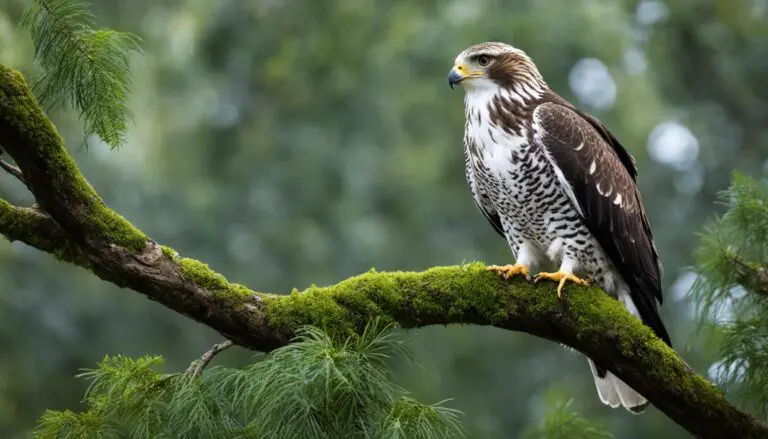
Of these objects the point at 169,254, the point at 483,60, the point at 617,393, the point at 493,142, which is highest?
the point at 483,60

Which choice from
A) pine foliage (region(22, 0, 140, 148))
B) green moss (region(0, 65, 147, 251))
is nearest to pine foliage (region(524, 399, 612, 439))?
green moss (region(0, 65, 147, 251))

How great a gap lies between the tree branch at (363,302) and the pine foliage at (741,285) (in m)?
Answer: 0.33

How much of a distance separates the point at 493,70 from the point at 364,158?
33.4 ft

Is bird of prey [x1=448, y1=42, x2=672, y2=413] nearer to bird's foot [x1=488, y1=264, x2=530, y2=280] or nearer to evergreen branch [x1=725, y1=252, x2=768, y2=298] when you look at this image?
bird's foot [x1=488, y1=264, x2=530, y2=280]

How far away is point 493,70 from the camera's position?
5.90 meters

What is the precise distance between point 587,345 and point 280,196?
11397 millimetres

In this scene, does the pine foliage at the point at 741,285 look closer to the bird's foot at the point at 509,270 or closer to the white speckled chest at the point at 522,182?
the white speckled chest at the point at 522,182

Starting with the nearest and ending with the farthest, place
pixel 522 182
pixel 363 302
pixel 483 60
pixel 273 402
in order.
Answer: pixel 273 402 < pixel 363 302 < pixel 522 182 < pixel 483 60

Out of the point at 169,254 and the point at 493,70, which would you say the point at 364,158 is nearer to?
the point at 493,70

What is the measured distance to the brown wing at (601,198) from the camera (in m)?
5.55

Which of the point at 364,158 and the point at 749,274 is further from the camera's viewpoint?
the point at 364,158

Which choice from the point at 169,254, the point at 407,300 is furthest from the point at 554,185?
the point at 169,254

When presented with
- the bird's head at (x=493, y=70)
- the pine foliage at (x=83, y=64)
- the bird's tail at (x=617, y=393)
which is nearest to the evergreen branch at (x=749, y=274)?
the bird's tail at (x=617, y=393)

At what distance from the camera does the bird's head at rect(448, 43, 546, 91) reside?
586 centimetres
